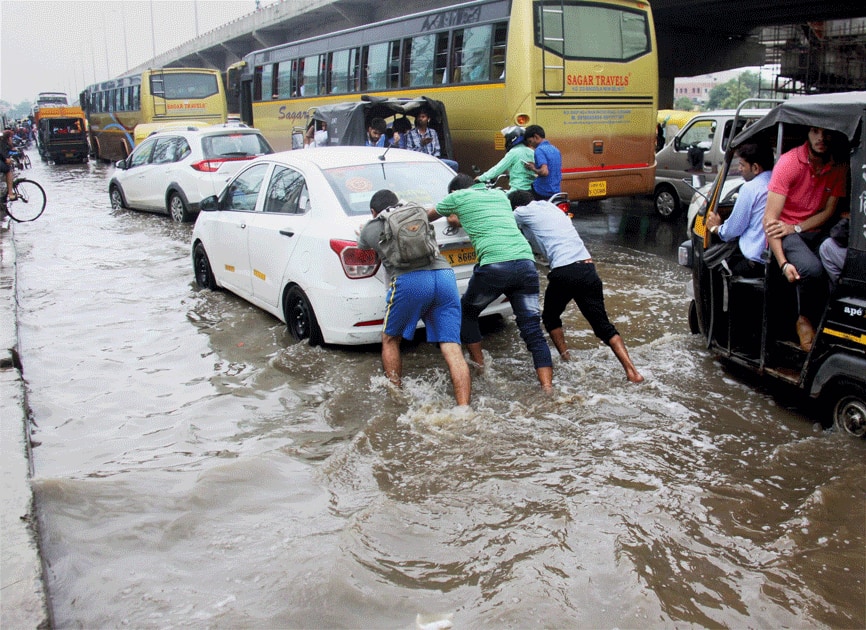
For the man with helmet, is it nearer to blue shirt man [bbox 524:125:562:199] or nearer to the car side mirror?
blue shirt man [bbox 524:125:562:199]

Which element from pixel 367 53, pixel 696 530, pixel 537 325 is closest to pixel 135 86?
pixel 367 53

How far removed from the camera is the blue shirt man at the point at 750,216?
16.4ft

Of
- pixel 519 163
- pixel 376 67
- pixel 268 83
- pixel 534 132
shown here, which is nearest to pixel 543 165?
pixel 519 163

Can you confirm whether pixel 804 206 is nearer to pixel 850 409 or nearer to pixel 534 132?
pixel 850 409

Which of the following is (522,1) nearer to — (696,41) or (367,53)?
(367,53)

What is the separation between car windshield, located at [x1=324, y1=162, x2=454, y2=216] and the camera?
19.8ft

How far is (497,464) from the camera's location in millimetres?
4234

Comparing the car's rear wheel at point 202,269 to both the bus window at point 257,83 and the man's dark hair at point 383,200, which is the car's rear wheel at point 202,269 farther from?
the bus window at point 257,83

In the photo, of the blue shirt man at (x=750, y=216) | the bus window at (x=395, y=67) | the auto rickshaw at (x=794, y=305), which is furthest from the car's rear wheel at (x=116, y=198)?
the blue shirt man at (x=750, y=216)

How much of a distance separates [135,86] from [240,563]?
84.8ft

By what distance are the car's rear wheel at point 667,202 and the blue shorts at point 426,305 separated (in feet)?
28.4

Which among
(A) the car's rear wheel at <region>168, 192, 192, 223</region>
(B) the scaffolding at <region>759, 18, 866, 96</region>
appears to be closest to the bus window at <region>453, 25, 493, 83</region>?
(A) the car's rear wheel at <region>168, 192, 192, 223</region>

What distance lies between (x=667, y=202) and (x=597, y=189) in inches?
84.7

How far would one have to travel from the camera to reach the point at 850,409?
440cm
